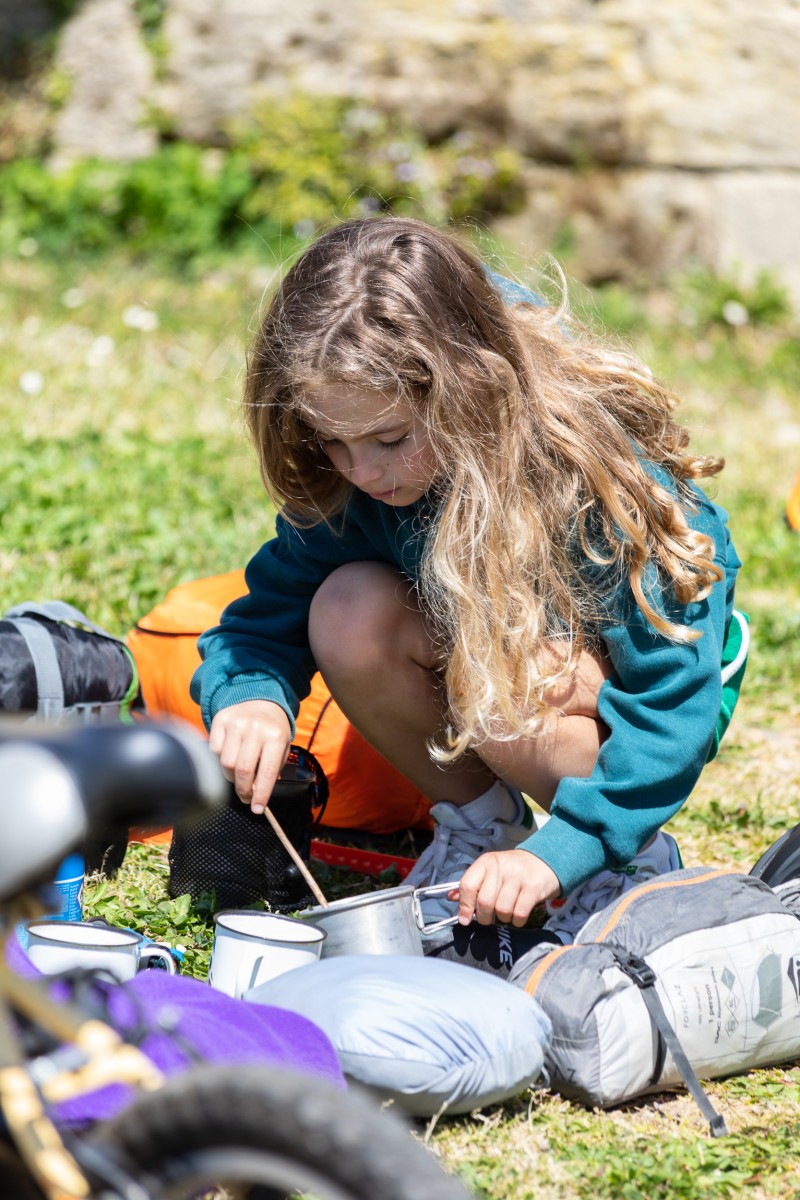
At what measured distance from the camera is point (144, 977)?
65.3 inches

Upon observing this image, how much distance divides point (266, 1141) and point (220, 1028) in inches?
21.6

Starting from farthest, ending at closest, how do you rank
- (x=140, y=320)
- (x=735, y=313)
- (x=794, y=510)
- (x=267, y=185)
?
1. (x=267, y=185)
2. (x=735, y=313)
3. (x=140, y=320)
4. (x=794, y=510)

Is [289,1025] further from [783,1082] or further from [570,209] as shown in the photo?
[570,209]

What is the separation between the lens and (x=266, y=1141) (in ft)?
3.21

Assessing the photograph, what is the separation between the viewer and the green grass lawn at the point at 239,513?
5.46ft

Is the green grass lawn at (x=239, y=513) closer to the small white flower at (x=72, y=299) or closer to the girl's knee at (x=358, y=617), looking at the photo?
the small white flower at (x=72, y=299)

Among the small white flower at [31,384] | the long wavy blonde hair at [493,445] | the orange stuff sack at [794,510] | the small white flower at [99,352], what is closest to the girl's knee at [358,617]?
the long wavy blonde hair at [493,445]

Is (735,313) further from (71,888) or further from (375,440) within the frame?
(71,888)

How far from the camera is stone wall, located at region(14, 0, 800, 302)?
689cm

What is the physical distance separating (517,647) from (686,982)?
54 centimetres

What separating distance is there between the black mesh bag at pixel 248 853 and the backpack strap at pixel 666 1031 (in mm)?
628

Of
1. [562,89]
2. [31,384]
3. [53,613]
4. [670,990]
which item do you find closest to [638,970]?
[670,990]

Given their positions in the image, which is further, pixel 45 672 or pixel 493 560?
pixel 45 672

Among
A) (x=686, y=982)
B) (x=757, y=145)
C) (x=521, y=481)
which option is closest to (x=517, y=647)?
(x=521, y=481)
